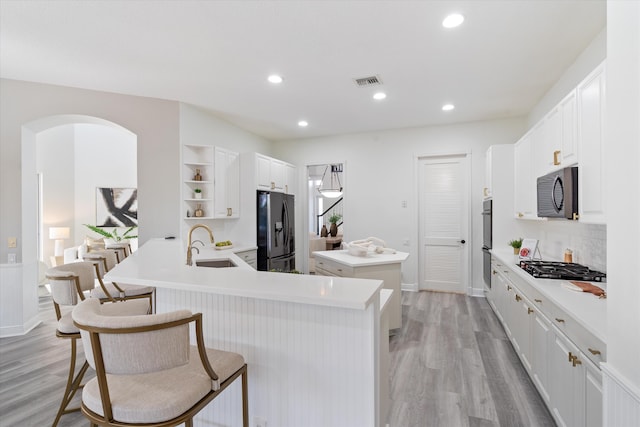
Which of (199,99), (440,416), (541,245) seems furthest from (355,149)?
(440,416)

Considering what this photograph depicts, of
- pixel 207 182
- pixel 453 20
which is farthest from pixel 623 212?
pixel 207 182

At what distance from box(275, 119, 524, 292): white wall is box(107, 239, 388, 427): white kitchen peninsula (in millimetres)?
4169

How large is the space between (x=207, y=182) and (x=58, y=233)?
3.98 meters

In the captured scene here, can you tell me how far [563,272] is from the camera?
2.54 meters

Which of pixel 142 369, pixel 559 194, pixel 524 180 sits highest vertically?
pixel 524 180

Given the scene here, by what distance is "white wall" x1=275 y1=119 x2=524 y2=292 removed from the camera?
532 cm

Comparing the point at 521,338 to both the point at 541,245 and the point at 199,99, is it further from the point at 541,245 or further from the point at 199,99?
the point at 199,99

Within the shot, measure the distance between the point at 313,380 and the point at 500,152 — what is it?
13.0 feet

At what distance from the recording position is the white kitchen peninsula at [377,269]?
338 centimetres

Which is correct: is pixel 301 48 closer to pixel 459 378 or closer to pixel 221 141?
pixel 221 141

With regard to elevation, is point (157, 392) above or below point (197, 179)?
below

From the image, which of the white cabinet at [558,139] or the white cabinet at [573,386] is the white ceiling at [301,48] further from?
the white cabinet at [573,386]

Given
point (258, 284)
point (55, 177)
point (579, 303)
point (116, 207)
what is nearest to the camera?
point (258, 284)

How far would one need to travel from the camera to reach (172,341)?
1130mm
